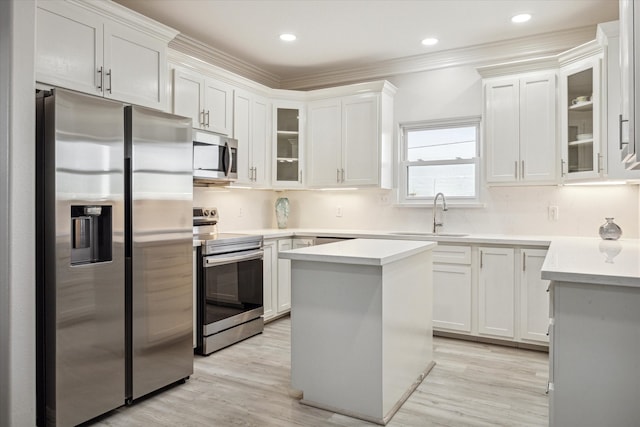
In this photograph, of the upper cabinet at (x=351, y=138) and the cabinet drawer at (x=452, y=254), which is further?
the upper cabinet at (x=351, y=138)

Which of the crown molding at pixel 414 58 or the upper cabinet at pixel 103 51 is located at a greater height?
the crown molding at pixel 414 58

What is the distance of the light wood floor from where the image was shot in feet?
7.72

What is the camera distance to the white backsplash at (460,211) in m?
3.73

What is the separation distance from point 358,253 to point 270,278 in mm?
1970

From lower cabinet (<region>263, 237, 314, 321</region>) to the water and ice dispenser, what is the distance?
1.85m

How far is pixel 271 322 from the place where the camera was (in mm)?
4363

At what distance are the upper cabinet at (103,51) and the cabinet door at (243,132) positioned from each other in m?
1.05

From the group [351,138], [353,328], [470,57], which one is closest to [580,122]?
[470,57]

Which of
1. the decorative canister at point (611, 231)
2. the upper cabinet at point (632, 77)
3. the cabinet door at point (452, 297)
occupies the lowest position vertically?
the cabinet door at point (452, 297)

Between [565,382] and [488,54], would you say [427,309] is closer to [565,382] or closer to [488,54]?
[565,382]

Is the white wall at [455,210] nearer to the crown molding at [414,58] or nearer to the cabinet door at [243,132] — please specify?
the crown molding at [414,58]

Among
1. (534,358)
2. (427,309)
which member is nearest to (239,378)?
(427,309)

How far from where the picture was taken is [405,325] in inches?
102

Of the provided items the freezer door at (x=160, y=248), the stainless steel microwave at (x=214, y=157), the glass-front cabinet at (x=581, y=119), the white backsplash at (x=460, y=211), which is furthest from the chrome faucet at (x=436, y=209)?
the freezer door at (x=160, y=248)
